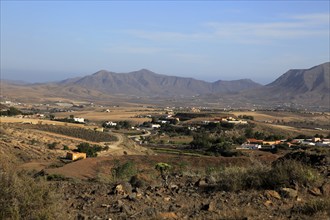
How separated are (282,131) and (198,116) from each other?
93.9 feet

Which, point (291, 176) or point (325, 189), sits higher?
point (291, 176)

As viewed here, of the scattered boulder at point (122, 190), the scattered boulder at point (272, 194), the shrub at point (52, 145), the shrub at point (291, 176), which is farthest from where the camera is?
the shrub at point (52, 145)

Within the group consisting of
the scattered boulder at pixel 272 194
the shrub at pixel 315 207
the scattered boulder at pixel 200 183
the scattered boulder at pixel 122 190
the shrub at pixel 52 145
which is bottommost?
the shrub at pixel 52 145

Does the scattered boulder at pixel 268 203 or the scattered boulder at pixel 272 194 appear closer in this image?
the scattered boulder at pixel 268 203

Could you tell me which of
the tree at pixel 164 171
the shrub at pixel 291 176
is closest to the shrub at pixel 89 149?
the tree at pixel 164 171

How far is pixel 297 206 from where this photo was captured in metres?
9.39

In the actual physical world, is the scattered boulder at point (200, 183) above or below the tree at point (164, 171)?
above

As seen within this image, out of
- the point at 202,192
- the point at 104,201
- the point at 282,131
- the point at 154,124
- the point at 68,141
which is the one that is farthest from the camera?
the point at 154,124

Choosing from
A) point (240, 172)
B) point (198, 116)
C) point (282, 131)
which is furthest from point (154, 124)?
point (240, 172)

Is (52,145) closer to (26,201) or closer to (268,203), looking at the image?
(26,201)

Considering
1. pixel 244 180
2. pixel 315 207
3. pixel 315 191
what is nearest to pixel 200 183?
pixel 244 180

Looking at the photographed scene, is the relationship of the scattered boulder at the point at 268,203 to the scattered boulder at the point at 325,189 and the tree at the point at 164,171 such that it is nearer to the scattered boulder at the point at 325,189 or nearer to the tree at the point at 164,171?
the scattered boulder at the point at 325,189

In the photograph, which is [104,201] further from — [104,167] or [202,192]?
[104,167]

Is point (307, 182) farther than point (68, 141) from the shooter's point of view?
No
